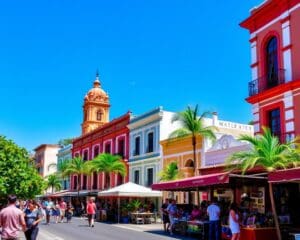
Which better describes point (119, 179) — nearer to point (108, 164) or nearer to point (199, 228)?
point (108, 164)

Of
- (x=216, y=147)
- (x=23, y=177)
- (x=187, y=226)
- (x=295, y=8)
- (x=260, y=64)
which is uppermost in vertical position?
(x=295, y=8)

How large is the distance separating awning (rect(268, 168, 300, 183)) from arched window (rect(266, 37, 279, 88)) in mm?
9486

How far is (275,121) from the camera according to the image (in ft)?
73.7

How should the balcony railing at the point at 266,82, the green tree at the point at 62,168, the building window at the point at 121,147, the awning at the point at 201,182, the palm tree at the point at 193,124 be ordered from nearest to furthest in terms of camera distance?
1. the awning at the point at 201,182
2. the balcony railing at the point at 266,82
3. the palm tree at the point at 193,124
4. the building window at the point at 121,147
5. the green tree at the point at 62,168

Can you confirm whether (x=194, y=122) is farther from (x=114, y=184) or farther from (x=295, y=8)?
(x=114, y=184)

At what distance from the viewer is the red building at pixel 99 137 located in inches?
1666

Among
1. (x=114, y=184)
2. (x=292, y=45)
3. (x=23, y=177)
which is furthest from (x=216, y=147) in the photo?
(x=114, y=184)

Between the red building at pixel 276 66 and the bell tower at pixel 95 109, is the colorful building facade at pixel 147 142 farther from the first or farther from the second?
the bell tower at pixel 95 109

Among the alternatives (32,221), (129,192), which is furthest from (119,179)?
(32,221)

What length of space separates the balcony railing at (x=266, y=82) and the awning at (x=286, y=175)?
8914 mm

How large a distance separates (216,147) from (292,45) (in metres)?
8.58

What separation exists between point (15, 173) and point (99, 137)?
30908mm

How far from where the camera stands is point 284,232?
15.6m

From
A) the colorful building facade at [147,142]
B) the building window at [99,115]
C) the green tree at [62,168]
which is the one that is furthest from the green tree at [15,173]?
the building window at [99,115]
